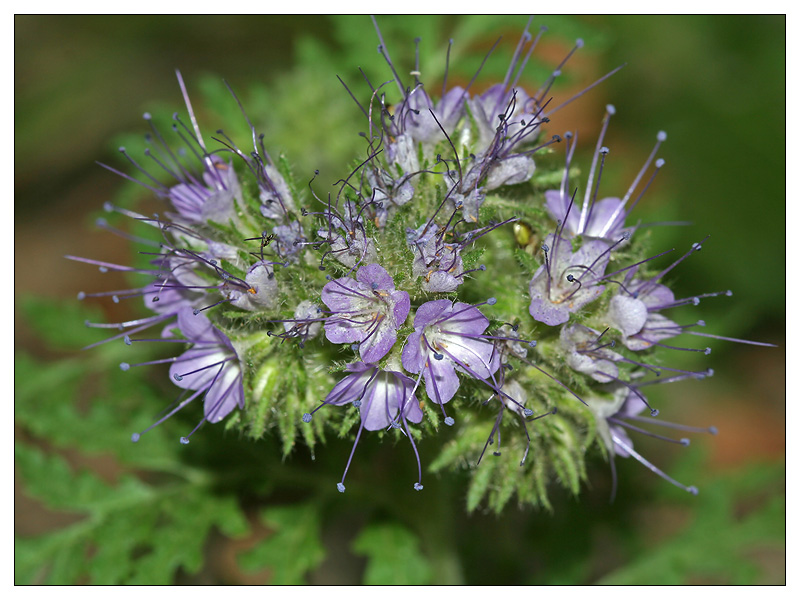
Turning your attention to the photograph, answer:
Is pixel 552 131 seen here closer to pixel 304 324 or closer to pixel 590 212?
pixel 590 212

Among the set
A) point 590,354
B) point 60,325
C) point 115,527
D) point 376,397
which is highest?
point 60,325

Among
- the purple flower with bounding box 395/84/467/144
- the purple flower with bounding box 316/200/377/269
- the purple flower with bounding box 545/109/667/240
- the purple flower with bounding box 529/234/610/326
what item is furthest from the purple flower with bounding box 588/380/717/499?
the purple flower with bounding box 395/84/467/144

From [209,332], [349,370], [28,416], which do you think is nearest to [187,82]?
[28,416]

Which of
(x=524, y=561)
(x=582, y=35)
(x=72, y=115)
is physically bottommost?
(x=524, y=561)

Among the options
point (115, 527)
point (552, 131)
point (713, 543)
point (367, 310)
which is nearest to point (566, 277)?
point (367, 310)

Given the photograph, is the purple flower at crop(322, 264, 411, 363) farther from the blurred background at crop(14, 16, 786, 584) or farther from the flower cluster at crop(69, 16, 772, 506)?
the blurred background at crop(14, 16, 786, 584)

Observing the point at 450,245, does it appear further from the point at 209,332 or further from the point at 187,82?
the point at 187,82

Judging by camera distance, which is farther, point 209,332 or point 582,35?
point 582,35
